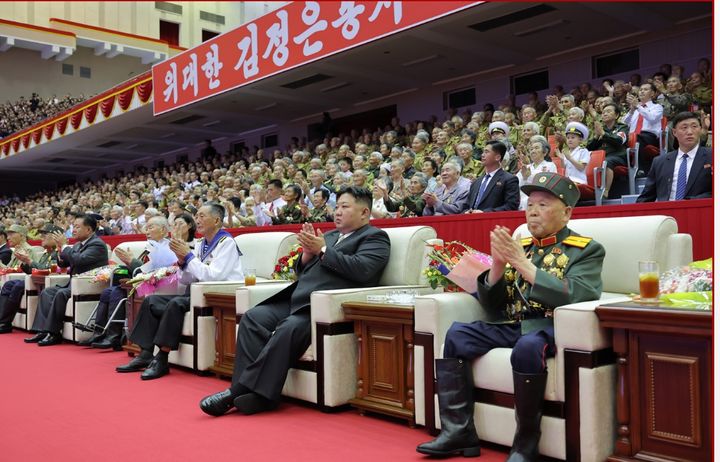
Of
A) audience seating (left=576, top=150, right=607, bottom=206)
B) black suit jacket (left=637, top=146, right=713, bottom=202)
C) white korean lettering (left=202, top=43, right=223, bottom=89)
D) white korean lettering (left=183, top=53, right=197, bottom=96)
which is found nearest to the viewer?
black suit jacket (left=637, top=146, right=713, bottom=202)

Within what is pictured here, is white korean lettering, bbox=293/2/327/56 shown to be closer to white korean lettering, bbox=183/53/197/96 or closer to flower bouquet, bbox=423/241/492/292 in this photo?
white korean lettering, bbox=183/53/197/96

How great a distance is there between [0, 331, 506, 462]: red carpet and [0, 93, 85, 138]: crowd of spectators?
19012 mm

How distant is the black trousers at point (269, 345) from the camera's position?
3.02 m

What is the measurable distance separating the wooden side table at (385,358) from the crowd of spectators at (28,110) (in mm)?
20005

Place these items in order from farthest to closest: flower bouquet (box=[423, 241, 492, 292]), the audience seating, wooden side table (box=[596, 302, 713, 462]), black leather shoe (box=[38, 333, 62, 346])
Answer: black leather shoe (box=[38, 333, 62, 346]) → the audience seating → flower bouquet (box=[423, 241, 492, 292]) → wooden side table (box=[596, 302, 713, 462])

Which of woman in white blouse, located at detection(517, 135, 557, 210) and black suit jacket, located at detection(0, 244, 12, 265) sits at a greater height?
woman in white blouse, located at detection(517, 135, 557, 210)

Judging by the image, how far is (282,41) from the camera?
850cm

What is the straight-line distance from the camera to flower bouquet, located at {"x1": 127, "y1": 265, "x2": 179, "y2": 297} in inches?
168

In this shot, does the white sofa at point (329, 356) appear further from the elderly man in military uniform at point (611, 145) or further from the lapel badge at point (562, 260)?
the elderly man in military uniform at point (611, 145)

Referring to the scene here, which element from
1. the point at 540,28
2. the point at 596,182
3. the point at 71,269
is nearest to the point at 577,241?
the point at 596,182

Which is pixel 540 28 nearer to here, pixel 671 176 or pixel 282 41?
pixel 282 41

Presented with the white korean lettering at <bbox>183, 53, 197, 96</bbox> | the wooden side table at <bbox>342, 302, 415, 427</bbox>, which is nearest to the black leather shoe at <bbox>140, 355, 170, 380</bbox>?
the wooden side table at <bbox>342, 302, 415, 427</bbox>

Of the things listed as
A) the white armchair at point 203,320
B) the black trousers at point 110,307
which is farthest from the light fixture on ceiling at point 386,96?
the white armchair at point 203,320

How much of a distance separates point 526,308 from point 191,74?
30.1ft
